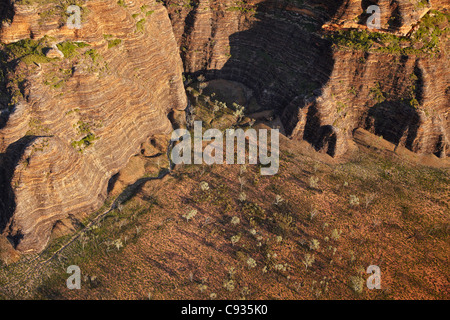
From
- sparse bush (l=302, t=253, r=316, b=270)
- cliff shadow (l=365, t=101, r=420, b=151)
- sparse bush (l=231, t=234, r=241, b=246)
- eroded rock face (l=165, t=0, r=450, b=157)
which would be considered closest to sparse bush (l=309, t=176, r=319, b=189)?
eroded rock face (l=165, t=0, r=450, b=157)

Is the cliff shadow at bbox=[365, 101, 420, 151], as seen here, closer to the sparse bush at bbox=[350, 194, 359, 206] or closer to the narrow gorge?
the narrow gorge

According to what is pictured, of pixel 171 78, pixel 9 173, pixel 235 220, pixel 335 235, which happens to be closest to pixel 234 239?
pixel 235 220

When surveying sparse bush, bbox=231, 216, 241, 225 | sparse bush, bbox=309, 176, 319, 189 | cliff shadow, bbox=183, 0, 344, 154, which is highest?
cliff shadow, bbox=183, 0, 344, 154

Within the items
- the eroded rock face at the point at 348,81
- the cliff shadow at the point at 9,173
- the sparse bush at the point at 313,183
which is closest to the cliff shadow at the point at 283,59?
the eroded rock face at the point at 348,81

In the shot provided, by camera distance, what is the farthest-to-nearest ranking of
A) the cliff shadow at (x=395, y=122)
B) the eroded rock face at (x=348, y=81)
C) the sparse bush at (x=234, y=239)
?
the cliff shadow at (x=395, y=122) < the eroded rock face at (x=348, y=81) < the sparse bush at (x=234, y=239)

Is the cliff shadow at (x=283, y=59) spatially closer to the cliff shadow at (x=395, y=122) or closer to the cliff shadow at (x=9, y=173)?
the cliff shadow at (x=395, y=122)
